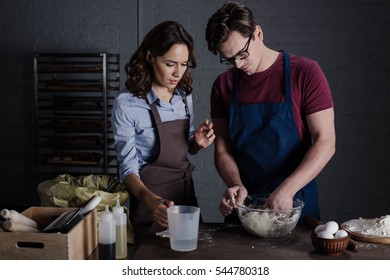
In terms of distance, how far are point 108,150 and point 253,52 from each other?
3253 millimetres

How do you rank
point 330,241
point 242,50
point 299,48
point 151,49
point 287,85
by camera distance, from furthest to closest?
point 299,48 < point 151,49 < point 287,85 < point 242,50 < point 330,241

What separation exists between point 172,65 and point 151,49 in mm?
126

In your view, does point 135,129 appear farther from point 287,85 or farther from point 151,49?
point 287,85

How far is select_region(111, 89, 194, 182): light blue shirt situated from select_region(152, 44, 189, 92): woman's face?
0.32 feet

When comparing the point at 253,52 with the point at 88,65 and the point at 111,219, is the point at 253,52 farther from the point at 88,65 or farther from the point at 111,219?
the point at 88,65

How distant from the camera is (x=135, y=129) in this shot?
2426 millimetres

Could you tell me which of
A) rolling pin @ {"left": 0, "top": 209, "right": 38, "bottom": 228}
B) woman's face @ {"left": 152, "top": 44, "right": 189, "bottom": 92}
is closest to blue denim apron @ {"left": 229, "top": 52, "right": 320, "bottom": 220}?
woman's face @ {"left": 152, "top": 44, "right": 189, "bottom": 92}

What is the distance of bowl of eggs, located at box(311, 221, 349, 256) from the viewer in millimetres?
1716

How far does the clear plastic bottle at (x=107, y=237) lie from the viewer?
1745 mm

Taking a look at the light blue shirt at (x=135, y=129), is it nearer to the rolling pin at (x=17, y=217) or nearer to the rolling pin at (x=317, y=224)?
the rolling pin at (x=17, y=217)

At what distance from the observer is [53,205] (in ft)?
6.86

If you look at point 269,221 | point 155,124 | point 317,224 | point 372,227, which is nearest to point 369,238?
point 372,227

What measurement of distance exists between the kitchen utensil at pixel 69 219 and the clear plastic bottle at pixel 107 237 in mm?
97

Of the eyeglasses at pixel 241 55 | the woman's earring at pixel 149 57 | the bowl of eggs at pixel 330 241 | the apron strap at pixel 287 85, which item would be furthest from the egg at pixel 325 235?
the woman's earring at pixel 149 57
